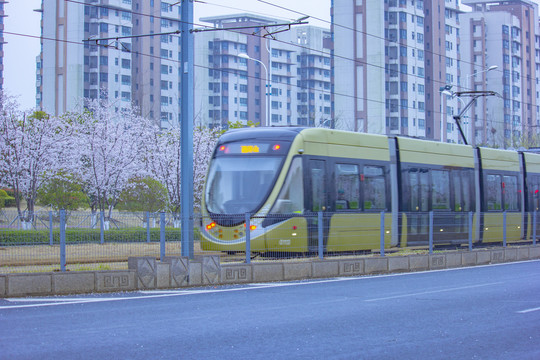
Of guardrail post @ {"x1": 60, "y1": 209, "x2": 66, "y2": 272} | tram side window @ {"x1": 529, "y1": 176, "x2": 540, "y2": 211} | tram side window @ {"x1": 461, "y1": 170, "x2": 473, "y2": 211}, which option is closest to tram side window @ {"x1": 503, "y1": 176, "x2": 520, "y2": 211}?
tram side window @ {"x1": 529, "y1": 176, "x2": 540, "y2": 211}

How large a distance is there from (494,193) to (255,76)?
8528cm

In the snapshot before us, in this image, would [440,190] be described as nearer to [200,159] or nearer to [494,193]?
[494,193]

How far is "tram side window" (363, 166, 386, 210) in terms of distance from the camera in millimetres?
23500

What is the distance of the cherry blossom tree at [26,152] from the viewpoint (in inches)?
1726

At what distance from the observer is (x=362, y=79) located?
9256 centimetres

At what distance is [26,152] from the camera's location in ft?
146

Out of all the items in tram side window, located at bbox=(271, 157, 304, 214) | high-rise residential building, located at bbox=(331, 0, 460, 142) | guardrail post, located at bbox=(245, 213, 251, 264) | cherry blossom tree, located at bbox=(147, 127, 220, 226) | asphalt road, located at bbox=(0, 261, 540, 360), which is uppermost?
high-rise residential building, located at bbox=(331, 0, 460, 142)

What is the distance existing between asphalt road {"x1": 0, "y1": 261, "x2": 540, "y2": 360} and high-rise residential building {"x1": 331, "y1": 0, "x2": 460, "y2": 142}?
7407 cm

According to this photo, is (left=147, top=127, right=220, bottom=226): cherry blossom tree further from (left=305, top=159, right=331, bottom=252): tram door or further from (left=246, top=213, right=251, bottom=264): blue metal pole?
(left=246, top=213, right=251, bottom=264): blue metal pole

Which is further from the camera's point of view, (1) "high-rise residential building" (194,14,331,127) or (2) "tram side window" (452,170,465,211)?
(1) "high-rise residential building" (194,14,331,127)

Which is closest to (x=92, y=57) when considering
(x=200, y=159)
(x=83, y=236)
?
(x=200, y=159)

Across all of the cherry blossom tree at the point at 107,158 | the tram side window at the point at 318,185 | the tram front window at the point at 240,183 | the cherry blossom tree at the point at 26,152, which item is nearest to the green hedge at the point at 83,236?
the tram front window at the point at 240,183

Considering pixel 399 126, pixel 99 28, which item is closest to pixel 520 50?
pixel 399 126

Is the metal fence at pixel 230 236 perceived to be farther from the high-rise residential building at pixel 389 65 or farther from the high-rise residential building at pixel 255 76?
the high-rise residential building at pixel 255 76
